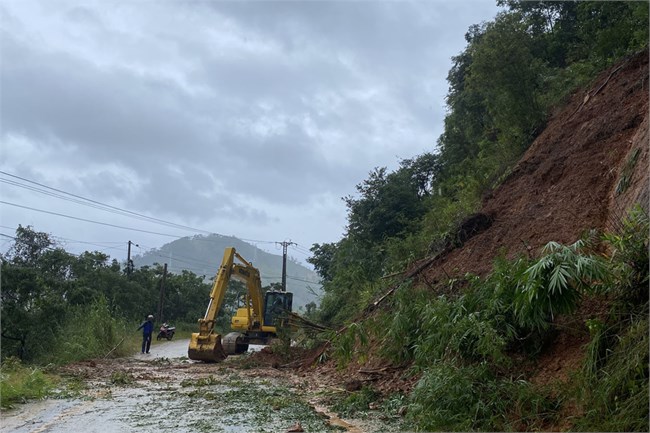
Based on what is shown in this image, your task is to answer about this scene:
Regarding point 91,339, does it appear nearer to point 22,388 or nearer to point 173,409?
point 22,388

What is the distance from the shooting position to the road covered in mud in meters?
7.50

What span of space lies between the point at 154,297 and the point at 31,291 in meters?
23.6

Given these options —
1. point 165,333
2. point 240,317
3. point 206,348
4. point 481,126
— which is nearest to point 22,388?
point 206,348

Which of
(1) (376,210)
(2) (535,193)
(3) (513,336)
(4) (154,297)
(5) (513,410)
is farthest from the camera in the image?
(4) (154,297)

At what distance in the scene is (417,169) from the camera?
28.9 metres

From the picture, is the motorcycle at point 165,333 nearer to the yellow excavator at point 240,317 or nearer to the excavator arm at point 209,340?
the yellow excavator at point 240,317

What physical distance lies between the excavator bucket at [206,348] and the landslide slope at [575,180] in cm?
803

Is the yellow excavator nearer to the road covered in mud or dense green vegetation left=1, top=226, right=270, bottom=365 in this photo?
the road covered in mud

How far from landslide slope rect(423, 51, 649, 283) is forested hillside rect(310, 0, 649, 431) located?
0.04 meters

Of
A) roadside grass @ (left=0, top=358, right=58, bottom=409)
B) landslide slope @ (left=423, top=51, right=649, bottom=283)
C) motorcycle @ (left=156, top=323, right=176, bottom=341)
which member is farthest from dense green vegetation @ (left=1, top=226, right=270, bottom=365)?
landslide slope @ (left=423, top=51, right=649, bottom=283)

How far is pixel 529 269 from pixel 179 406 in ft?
18.5

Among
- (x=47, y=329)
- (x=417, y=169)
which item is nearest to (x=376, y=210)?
(x=417, y=169)

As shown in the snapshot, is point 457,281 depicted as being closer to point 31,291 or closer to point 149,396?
point 149,396

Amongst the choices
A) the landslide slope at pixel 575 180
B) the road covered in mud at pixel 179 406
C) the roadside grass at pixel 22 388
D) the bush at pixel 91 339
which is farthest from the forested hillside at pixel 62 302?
the landslide slope at pixel 575 180
